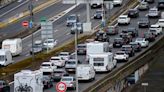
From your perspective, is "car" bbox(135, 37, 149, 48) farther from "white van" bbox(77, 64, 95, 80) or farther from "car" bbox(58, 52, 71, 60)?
"white van" bbox(77, 64, 95, 80)

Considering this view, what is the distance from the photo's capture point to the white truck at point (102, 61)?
90250 millimetres

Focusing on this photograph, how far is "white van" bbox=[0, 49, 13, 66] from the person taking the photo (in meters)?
99.5

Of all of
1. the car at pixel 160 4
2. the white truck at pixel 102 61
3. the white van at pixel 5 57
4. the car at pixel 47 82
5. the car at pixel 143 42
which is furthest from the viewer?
the car at pixel 160 4

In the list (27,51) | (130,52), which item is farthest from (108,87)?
(27,51)

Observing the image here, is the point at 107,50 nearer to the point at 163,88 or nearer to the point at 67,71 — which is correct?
the point at 67,71

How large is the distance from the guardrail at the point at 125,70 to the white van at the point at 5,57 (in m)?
16.8

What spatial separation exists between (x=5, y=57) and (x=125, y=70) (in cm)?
1858

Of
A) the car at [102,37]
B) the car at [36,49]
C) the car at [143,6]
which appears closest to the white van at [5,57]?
the car at [36,49]

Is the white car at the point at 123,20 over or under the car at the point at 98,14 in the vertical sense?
under

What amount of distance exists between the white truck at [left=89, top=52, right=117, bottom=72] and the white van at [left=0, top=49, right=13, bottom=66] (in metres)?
13.6

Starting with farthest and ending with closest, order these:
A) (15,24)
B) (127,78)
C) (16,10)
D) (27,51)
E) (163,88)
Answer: (16,10), (15,24), (27,51), (127,78), (163,88)

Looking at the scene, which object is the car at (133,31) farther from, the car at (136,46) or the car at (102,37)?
the car at (136,46)

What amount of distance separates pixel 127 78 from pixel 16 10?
214ft

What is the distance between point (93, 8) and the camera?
149625 millimetres
